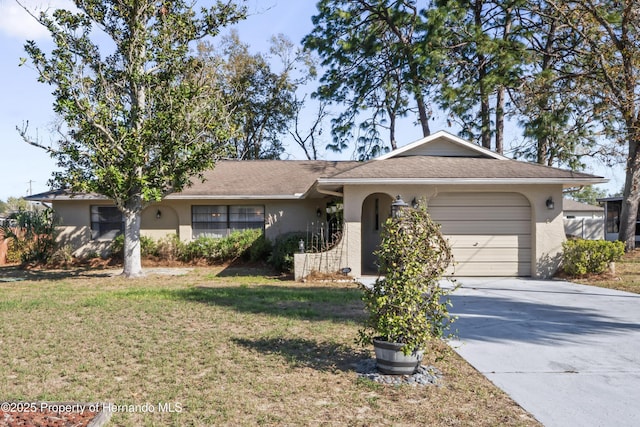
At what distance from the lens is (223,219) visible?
17.2 m

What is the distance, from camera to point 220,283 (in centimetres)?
1214

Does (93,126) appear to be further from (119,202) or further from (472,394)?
(472,394)

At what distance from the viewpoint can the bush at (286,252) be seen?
45.3 feet

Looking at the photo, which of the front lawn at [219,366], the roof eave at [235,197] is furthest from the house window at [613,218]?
the front lawn at [219,366]

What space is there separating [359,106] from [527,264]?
633 inches

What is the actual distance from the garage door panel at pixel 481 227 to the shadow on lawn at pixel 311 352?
24.5ft

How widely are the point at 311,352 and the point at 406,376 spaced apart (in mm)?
1347

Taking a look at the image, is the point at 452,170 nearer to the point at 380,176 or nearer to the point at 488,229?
the point at 488,229

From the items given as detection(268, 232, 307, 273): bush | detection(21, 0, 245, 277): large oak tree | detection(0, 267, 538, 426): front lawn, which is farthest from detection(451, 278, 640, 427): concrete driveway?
detection(21, 0, 245, 277): large oak tree

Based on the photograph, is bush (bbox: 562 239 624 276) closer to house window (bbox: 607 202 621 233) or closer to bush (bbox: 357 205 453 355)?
bush (bbox: 357 205 453 355)

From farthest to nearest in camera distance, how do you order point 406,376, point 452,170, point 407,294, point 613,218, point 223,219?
point 613,218 < point 223,219 < point 452,170 < point 406,376 < point 407,294

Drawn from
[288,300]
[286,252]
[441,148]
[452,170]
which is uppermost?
[441,148]

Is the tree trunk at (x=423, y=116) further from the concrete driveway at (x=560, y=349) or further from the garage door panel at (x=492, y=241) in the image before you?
the concrete driveway at (x=560, y=349)

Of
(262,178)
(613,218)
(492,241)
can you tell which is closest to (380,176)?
(492,241)
